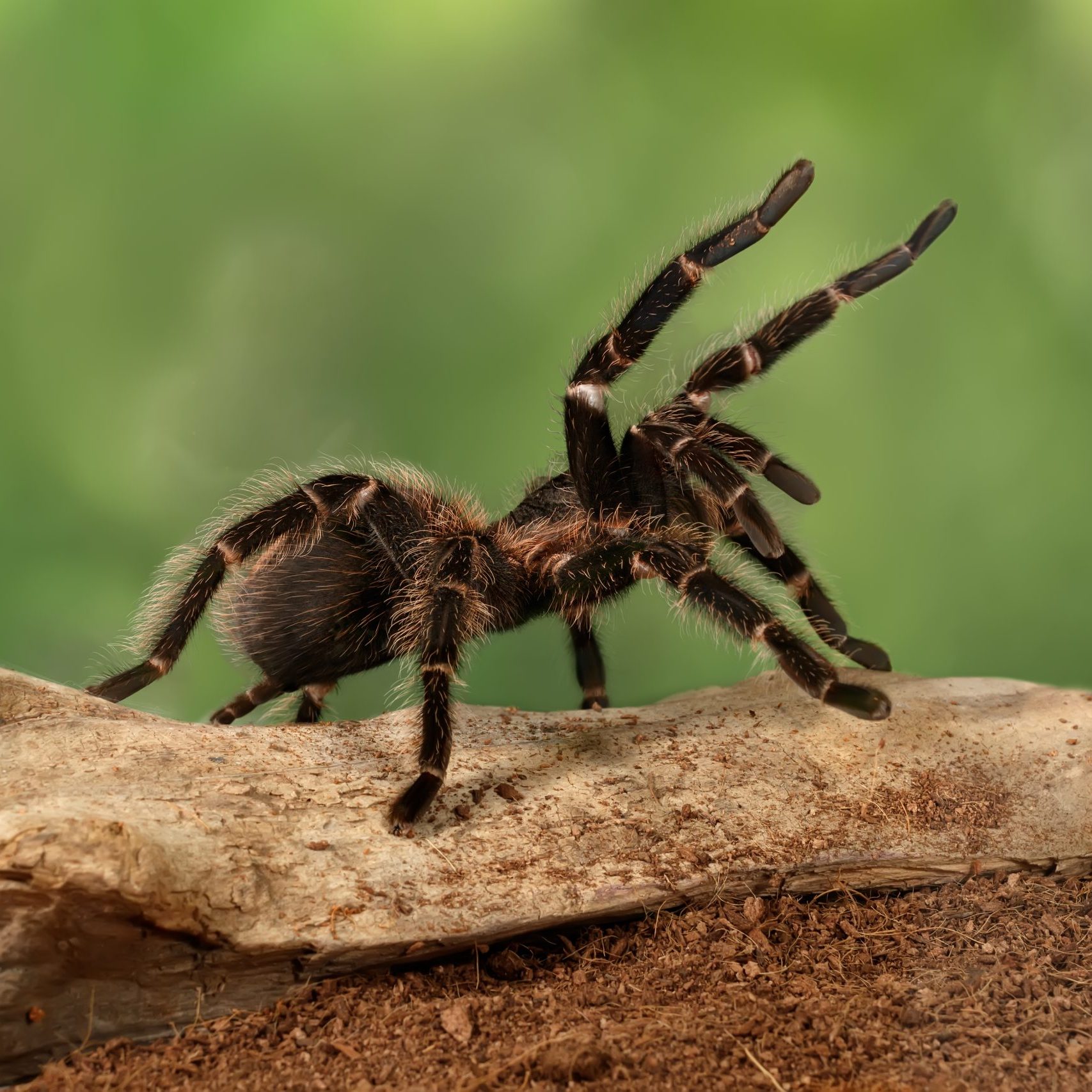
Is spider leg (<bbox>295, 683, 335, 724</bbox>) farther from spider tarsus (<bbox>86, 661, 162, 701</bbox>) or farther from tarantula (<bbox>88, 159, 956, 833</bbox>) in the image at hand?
spider tarsus (<bbox>86, 661, 162, 701</bbox>)

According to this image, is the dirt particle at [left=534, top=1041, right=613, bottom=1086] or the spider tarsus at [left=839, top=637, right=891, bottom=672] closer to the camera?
the dirt particle at [left=534, top=1041, right=613, bottom=1086]

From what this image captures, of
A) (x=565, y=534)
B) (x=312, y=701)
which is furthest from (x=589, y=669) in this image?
(x=312, y=701)

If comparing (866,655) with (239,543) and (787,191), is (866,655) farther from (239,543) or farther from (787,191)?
(239,543)

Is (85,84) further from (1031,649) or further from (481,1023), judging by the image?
(1031,649)

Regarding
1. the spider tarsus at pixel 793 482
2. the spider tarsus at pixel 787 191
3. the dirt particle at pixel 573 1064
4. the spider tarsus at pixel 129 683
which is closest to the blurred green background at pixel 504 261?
the spider tarsus at pixel 129 683

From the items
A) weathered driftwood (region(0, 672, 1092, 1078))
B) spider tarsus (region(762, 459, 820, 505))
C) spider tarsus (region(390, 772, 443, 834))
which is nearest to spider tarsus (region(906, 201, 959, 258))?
spider tarsus (region(762, 459, 820, 505))

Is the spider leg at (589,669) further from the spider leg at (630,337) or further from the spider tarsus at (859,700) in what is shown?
the spider tarsus at (859,700)
